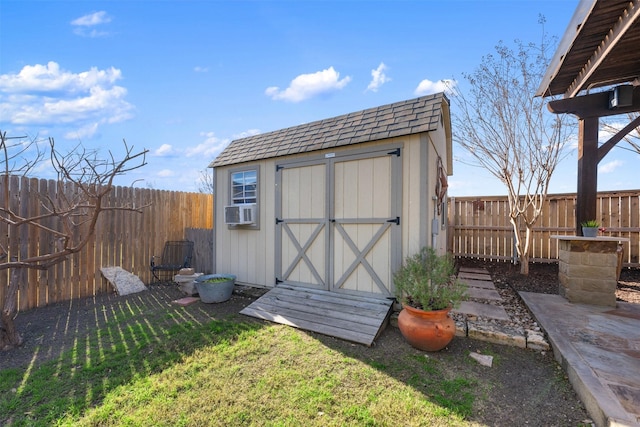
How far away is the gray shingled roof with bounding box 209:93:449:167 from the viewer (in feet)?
12.6

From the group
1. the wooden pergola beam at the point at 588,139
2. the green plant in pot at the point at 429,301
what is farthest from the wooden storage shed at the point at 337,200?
the wooden pergola beam at the point at 588,139

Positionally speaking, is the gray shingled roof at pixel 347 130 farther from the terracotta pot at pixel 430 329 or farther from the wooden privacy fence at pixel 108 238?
the terracotta pot at pixel 430 329

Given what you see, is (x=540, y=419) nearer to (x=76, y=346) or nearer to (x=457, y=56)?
(x=76, y=346)

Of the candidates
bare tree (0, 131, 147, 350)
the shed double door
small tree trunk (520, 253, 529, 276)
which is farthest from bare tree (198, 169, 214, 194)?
small tree trunk (520, 253, 529, 276)

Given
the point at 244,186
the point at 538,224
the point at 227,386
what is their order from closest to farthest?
the point at 227,386 → the point at 244,186 → the point at 538,224

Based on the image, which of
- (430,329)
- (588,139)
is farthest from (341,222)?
(588,139)

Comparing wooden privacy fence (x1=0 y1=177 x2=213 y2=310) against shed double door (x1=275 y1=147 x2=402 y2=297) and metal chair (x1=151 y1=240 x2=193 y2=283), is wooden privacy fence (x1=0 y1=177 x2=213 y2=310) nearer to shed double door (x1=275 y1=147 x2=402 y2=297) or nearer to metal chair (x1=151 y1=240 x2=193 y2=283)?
metal chair (x1=151 y1=240 x2=193 y2=283)

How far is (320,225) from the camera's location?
14.6 ft

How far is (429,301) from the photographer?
3066mm

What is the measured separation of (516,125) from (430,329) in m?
5.70

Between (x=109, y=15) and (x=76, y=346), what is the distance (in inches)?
202

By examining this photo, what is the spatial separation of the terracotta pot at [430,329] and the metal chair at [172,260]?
5.37 m

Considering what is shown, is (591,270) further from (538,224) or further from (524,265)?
(538,224)

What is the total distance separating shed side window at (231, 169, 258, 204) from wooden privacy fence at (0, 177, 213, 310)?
5.03 feet
